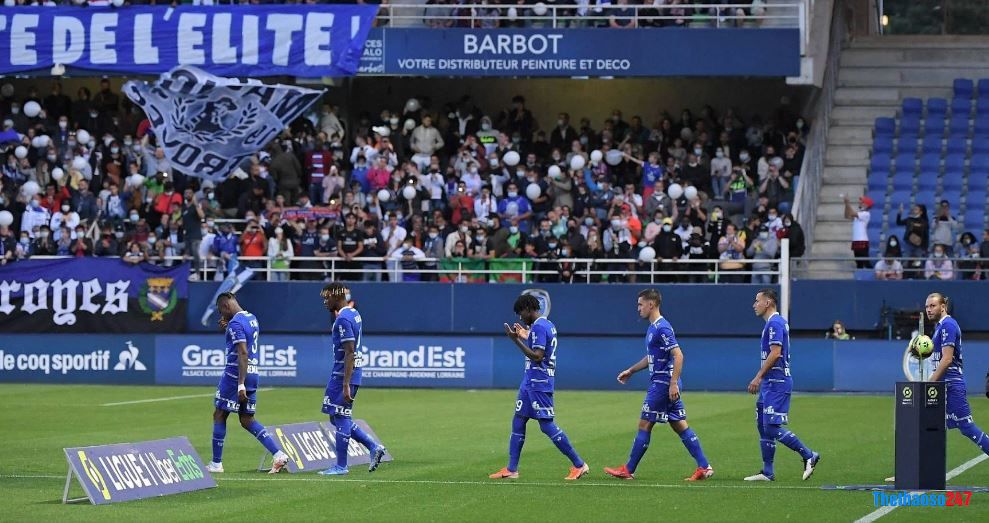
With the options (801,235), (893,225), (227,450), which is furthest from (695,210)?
(227,450)

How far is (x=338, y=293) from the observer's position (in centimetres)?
1666

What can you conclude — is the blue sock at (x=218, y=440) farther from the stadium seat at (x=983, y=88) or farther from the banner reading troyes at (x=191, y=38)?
the stadium seat at (x=983, y=88)

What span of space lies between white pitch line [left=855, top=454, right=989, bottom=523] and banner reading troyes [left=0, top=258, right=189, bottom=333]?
19685 mm

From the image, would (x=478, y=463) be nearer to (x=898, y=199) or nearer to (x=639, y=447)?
(x=639, y=447)

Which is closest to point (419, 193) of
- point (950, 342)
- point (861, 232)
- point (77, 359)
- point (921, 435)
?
point (77, 359)

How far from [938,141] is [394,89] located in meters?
13.9

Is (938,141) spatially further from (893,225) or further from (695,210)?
(695,210)

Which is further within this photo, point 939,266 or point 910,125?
point 910,125

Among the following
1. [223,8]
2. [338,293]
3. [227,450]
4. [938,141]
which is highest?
[223,8]

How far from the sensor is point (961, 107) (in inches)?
1512

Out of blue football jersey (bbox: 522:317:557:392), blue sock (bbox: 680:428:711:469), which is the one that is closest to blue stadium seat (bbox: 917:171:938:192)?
A: blue sock (bbox: 680:428:711:469)

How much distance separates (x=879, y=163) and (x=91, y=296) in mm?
17954

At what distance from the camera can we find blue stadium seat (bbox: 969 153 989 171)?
3694 centimetres

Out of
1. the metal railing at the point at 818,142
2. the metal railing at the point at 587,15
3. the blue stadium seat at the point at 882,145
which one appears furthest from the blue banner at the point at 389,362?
the blue stadium seat at the point at 882,145
